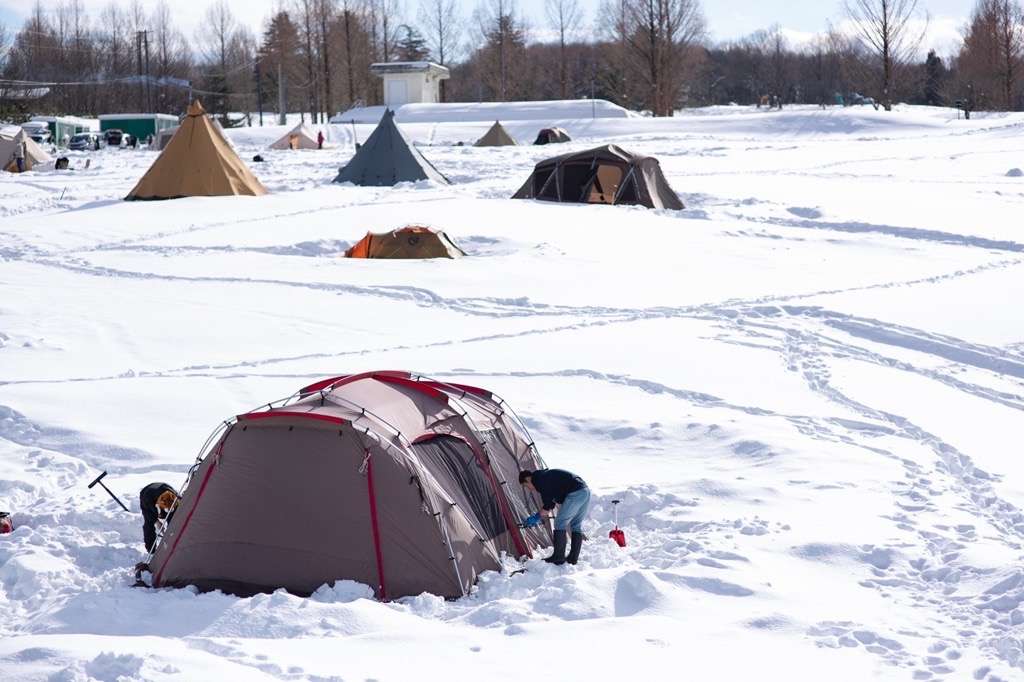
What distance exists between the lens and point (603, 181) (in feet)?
80.4

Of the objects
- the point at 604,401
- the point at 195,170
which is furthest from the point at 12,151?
the point at 604,401

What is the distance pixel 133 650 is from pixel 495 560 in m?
2.56

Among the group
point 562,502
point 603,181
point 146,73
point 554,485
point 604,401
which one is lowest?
point 604,401

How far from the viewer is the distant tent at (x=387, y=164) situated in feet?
93.6

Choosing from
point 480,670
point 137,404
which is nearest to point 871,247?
point 137,404

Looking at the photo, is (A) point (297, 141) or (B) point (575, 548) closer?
(B) point (575, 548)

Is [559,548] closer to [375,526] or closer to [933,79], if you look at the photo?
[375,526]

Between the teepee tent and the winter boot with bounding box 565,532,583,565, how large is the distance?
47 cm

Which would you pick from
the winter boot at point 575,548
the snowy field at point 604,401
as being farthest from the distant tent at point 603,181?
the winter boot at point 575,548

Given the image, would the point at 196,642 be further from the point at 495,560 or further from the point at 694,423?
the point at 694,423

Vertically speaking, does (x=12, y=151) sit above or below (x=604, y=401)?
above

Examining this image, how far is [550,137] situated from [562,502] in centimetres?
3561

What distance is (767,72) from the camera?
92.9 m

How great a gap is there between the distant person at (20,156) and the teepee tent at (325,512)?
102 ft
